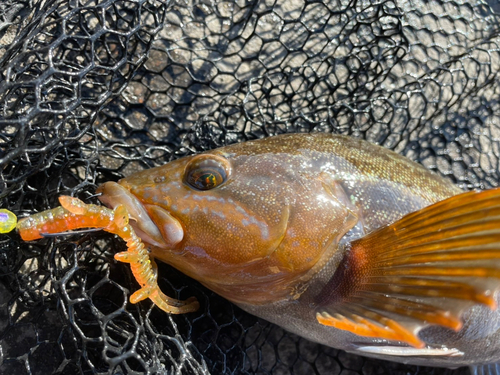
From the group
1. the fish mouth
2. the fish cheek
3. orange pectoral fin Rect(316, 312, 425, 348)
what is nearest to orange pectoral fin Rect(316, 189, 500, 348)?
orange pectoral fin Rect(316, 312, 425, 348)

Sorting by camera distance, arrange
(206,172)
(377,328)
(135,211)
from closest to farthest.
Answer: (377,328) → (135,211) → (206,172)

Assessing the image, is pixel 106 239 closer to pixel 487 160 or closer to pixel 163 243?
pixel 163 243

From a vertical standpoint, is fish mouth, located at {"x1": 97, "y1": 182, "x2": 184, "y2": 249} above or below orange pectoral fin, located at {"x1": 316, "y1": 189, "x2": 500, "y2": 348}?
below

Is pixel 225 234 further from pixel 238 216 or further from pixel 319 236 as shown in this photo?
pixel 319 236

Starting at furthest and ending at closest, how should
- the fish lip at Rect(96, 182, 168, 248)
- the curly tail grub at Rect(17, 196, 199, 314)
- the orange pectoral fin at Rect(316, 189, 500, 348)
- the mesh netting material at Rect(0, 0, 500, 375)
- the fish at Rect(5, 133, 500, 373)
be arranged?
the mesh netting material at Rect(0, 0, 500, 375), the fish lip at Rect(96, 182, 168, 248), the curly tail grub at Rect(17, 196, 199, 314), the fish at Rect(5, 133, 500, 373), the orange pectoral fin at Rect(316, 189, 500, 348)

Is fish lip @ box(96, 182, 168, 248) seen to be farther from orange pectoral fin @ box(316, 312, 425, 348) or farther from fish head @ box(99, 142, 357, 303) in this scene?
orange pectoral fin @ box(316, 312, 425, 348)

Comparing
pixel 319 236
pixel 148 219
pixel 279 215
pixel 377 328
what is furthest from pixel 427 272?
pixel 148 219
